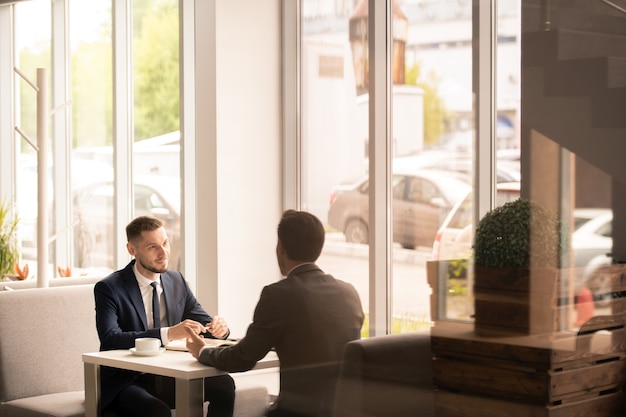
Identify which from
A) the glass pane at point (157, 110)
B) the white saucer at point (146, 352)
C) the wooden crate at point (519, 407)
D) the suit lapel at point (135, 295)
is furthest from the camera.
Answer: the glass pane at point (157, 110)

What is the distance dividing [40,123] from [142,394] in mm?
2029

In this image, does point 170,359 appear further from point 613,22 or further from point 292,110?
point 613,22

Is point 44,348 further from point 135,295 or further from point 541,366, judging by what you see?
point 541,366

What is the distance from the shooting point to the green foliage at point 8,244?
679 centimetres

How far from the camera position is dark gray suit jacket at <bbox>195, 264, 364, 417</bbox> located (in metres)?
3.63

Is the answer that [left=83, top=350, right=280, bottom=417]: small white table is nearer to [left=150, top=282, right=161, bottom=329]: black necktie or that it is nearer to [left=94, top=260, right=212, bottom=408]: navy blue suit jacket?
[left=94, top=260, right=212, bottom=408]: navy blue suit jacket

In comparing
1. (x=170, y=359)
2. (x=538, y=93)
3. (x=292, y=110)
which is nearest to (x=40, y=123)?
(x=292, y=110)

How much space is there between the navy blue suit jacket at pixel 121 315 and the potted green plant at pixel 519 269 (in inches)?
57.6

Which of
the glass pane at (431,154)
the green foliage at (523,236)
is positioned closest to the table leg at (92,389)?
the glass pane at (431,154)

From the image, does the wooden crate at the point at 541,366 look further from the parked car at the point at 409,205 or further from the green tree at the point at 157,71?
the green tree at the point at 157,71

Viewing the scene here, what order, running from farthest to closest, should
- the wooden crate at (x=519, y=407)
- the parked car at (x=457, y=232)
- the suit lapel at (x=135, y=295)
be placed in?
the suit lapel at (x=135, y=295) → the parked car at (x=457, y=232) → the wooden crate at (x=519, y=407)

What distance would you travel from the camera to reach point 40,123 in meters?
5.33

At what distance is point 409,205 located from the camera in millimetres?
3768

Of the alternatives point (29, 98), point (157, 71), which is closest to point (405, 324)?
point (157, 71)
